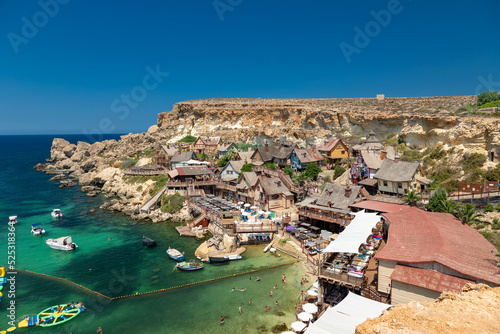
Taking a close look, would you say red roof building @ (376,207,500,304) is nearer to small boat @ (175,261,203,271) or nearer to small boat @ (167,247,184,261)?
small boat @ (175,261,203,271)

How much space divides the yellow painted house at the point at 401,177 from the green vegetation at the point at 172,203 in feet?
105

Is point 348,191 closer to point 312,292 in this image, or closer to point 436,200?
point 436,200

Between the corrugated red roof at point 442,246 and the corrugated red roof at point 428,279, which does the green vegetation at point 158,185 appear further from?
the corrugated red roof at point 428,279

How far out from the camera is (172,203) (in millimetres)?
49562

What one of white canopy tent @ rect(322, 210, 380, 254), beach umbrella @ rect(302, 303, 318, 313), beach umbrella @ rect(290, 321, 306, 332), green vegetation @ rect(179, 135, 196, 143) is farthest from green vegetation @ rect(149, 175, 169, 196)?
beach umbrella @ rect(290, 321, 306, 332)

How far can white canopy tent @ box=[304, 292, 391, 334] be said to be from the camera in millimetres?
15898

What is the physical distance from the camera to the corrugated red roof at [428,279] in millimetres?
15414

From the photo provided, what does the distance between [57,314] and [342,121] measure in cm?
6291

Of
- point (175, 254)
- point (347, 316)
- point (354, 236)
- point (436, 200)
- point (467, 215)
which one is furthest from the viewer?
point (175, 254)

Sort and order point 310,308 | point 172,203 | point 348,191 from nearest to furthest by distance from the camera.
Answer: point 310,308
point 348,191
point 172,203

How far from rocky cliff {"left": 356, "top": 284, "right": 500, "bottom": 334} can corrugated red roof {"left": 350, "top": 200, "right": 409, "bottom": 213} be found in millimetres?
20804

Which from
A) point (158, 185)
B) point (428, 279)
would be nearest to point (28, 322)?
point (428, 279)

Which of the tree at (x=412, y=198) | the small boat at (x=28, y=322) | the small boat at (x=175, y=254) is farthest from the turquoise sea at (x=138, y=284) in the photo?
the tree at (x=412, y=198)

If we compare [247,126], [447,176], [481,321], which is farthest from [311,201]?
[247,126]
